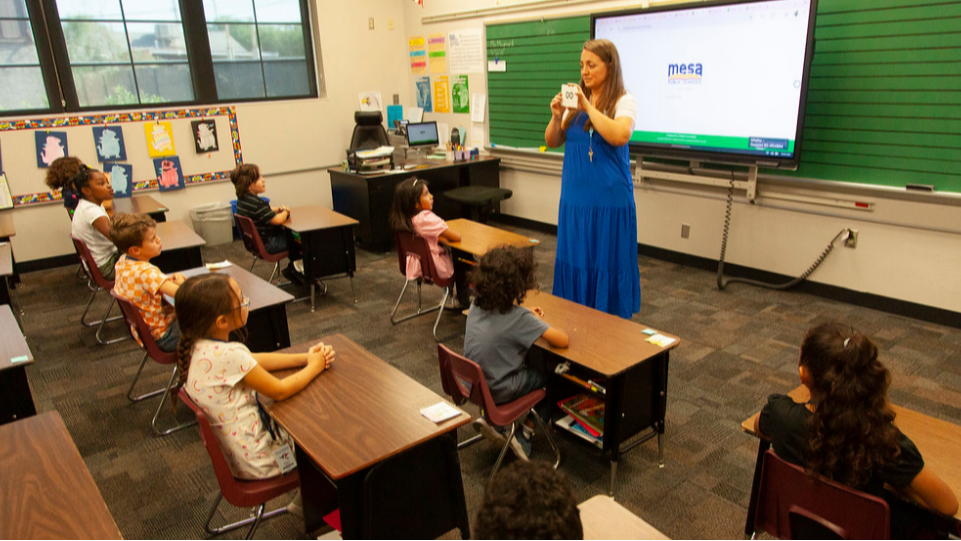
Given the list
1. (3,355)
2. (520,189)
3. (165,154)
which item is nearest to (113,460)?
(3,355)

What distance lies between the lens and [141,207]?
484 cm

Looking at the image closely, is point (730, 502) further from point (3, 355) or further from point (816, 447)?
point (3, 355)

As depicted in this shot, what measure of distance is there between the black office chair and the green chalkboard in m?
3.86

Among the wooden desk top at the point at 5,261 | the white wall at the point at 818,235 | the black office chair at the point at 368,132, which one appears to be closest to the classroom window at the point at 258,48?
the black office chair at the point at 368,132

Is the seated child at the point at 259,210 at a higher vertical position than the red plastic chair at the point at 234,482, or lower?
higher

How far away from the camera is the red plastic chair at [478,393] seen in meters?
2.14

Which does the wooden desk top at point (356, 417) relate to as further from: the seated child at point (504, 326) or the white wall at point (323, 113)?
the white wall at point (323, 113)

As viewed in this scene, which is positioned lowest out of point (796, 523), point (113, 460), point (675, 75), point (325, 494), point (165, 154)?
point (113, 460)

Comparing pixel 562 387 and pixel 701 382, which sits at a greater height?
pixel 562 387

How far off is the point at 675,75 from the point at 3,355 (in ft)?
13.7

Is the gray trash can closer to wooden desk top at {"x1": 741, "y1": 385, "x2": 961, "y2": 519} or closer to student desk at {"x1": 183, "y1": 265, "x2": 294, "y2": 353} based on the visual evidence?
student desk at {"x1": 183, "y1": 265, "x2": 294, "y2": 353}

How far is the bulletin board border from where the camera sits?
5.28 m

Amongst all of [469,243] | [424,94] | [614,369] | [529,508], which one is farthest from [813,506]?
[424,94]

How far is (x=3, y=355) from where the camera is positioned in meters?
2.20
